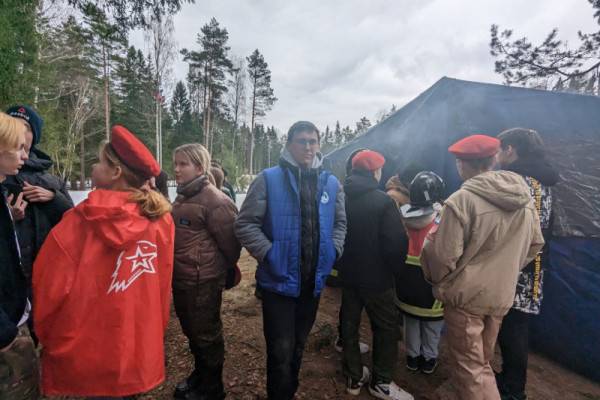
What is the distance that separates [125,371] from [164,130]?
1159 inches

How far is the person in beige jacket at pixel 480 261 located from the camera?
174 centimetres

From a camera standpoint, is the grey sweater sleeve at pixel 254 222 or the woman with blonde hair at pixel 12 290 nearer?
the woman with blonde hair at pixel 12 290

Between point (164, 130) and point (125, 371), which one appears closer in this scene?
point (125, 371)

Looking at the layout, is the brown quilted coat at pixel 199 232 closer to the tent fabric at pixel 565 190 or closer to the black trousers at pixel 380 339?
the black trousers at pixel 380 339

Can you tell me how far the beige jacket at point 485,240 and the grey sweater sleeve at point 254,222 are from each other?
4.00ft

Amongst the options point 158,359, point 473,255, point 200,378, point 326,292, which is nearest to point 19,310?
point 158,359

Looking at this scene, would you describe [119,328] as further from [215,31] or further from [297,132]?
[215,31]

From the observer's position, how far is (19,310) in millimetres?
1279

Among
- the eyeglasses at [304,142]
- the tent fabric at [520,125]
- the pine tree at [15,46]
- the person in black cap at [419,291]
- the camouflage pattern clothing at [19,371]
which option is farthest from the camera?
the pine tree at [15,46]

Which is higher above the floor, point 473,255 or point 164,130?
point 164,130

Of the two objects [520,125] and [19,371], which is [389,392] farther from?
[520,125]

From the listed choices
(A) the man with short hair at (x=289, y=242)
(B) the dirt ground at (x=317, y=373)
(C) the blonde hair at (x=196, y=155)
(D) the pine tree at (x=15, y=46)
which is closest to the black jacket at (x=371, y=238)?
(A) the man with short hair at (x=289, y=242)

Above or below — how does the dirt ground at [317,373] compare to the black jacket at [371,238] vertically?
below

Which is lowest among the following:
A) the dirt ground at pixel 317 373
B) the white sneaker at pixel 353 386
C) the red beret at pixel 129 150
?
the dirt ground at pixel 317 373
